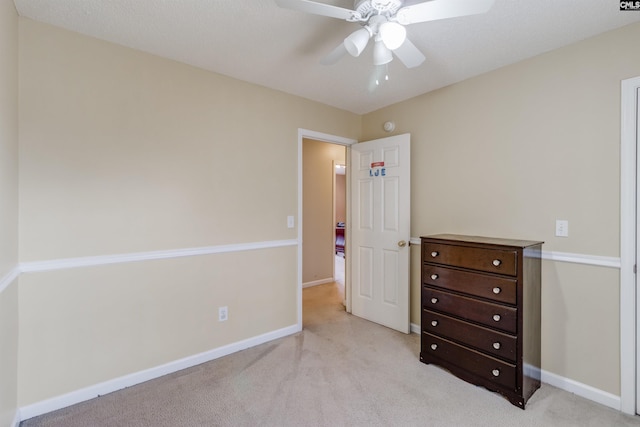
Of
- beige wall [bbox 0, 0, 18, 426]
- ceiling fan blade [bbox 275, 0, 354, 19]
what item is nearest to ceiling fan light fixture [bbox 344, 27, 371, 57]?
ceiling fan blade [bbox 275, 0, 354, 19]

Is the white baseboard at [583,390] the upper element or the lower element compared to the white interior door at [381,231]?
lower

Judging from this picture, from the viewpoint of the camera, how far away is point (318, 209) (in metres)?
4.90

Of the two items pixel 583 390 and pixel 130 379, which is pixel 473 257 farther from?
pixel 130 379

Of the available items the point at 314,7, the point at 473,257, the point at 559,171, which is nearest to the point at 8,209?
the point at 314,7

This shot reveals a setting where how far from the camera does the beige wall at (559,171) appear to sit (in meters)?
1.97

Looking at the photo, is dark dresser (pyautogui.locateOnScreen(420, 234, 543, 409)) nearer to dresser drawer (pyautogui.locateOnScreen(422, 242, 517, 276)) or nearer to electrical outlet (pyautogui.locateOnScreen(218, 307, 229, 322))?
dresser drawer (pyautogui.locateOnScreen(422, 242, 517, 276))

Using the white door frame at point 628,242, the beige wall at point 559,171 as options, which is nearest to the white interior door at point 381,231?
the beige wall at point 559,171

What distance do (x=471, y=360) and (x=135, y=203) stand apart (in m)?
2.71

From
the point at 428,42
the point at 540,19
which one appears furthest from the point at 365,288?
the point at 540,19

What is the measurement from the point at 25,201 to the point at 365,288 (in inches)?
118

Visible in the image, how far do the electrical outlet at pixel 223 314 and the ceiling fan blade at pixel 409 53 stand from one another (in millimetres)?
2363

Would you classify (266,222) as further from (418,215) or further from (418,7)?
(418,7)

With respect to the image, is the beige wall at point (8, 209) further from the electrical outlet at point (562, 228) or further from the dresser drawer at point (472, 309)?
the electrical outlet at point (562, 228)

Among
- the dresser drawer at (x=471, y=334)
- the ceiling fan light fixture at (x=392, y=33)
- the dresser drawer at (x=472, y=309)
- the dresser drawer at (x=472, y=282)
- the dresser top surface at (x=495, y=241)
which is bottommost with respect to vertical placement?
the dresser drawer at (x=471, y=334)
